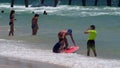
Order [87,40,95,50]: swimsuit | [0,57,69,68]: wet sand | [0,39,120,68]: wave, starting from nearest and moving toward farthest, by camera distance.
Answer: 1. [0,57,69,68]: wet sand
2. [0,39,120,68]: wave
3. [87,40,95,50]: swimsuit

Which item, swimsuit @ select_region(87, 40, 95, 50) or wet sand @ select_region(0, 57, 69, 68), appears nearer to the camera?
wet sand @ select_region(0, 57, 69, 68)

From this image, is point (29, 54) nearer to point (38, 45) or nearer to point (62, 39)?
point (62, 39)

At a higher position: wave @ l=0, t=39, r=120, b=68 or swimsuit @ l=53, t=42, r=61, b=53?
swimsuit @ l=53, t=42, r=61, b=53

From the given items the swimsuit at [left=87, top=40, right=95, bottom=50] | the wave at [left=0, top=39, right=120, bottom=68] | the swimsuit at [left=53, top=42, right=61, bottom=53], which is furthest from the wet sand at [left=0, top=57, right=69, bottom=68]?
the swimsuit at [left=87, top=40, right=95, bottom=50]

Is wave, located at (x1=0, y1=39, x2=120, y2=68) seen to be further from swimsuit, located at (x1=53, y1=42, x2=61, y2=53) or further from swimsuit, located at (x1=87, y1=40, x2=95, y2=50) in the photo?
swimsuit, located at (x1=87, y1=40, x2=95, y2=50)

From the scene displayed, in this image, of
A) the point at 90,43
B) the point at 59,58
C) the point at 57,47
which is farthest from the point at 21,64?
the point at 90,43

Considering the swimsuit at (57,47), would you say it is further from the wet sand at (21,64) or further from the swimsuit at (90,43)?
the wet sand at (21,64)

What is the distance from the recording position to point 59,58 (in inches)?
536

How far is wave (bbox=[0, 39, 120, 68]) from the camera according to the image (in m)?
12.6

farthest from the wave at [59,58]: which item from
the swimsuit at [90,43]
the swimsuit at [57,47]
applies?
the swimsuit at [90,43]

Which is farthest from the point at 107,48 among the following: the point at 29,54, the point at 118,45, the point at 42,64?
the point at 42,64

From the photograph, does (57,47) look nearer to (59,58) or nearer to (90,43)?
(59,58)

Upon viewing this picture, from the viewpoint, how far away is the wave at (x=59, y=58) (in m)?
12.6

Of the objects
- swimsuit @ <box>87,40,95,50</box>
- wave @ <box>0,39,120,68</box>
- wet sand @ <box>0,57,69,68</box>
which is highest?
swimsuit @ <box>87,40,95,50</box>
